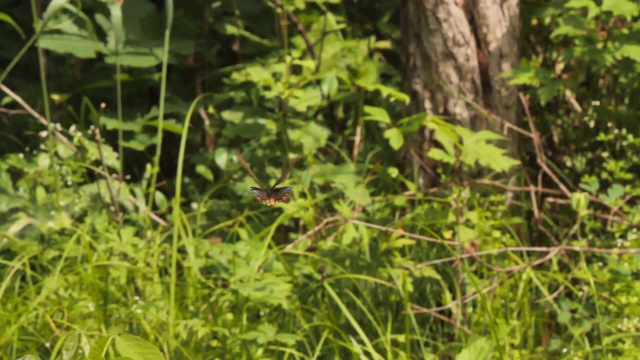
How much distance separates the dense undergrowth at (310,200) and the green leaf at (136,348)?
19.2 inches

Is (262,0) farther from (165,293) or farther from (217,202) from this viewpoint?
(165,293)

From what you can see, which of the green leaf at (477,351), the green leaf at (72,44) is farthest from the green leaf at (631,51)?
the green leaf at (72,44)

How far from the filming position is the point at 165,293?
3.18 m

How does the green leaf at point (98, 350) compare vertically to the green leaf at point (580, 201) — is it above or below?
above

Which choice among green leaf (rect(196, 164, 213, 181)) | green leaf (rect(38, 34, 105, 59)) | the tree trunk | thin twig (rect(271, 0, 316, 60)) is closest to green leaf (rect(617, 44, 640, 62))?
the tree trunk

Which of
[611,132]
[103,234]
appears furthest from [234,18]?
[611,132]

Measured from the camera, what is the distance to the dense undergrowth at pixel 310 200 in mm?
3051

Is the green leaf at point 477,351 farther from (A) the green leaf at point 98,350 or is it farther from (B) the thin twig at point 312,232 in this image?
(A) the green leaf at point 98,350

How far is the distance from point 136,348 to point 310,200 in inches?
55.9

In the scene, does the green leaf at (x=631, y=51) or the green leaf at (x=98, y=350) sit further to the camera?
the green leaf at (x=631, y=51)

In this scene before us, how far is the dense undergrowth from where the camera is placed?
10.0 feet

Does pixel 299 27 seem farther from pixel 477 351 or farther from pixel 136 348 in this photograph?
pixel 136 348

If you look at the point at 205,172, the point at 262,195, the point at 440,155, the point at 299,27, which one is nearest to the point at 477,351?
the point at 440,155

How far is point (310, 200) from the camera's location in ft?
11.2
